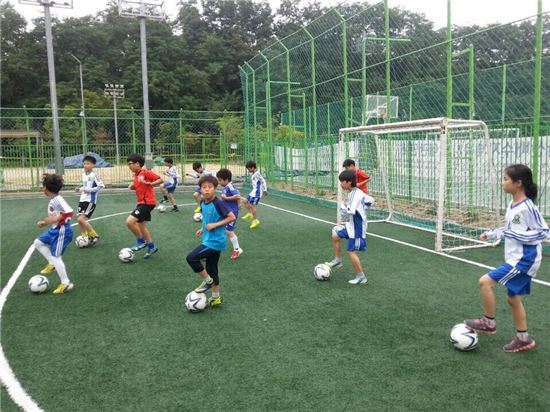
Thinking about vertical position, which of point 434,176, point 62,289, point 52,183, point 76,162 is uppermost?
point 76,162

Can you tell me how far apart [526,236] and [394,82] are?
9073mm

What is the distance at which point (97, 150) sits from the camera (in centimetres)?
2238

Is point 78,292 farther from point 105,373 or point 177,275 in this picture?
point 105,373

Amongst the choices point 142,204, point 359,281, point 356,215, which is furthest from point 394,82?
point 359,281

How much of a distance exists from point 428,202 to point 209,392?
891cm

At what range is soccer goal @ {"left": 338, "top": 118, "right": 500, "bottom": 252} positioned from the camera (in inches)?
319

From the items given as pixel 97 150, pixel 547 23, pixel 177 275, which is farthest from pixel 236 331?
pixel 97 150

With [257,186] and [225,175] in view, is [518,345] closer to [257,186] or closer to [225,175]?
[225,175]

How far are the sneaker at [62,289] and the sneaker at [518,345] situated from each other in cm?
480

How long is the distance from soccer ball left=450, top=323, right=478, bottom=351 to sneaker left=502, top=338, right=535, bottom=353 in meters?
0.29

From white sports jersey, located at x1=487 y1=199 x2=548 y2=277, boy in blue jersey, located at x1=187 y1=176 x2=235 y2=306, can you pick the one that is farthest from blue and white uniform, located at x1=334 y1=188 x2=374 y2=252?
white sports jersey, located at x1=487 y1=199 x2=548 y2=277

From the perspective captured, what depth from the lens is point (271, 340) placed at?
13.5ft

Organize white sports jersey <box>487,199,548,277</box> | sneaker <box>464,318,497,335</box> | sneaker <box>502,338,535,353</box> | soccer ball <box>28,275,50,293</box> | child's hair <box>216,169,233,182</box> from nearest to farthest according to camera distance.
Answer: white sports jersey <box>487,199,548,277</box>
sneaker <box>502,338,535,353</box>
sneaker <box>464,318,497,335</box>
soccer ball <box>28,275,50,293</box>
child's hair <box>216,169,233,182</box>

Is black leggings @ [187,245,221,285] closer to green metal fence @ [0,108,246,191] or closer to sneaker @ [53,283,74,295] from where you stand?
sneaker @ [53,283,74,295]
